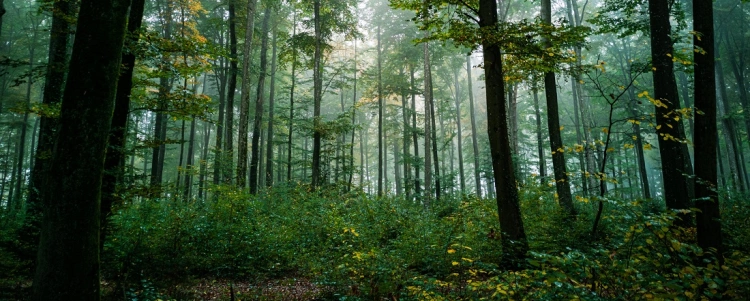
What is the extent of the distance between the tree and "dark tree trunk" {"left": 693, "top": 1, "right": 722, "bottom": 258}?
28.4 feet

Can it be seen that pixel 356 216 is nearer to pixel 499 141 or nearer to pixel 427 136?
pixel 499 141

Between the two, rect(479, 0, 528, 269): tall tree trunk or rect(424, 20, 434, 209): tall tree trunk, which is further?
rect(424, 20, 434, 209): tall tree trunk

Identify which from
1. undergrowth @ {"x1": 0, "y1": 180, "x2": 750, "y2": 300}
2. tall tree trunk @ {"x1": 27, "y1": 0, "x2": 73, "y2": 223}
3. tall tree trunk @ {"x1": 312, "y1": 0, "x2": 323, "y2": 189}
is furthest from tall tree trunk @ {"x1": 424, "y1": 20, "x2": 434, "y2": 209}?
tall tree trunk @ {"x1": 27, "y1": 0, "x2": 73, "y2": 223}

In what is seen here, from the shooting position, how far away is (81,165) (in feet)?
12.1

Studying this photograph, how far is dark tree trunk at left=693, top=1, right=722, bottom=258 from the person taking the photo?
550 cm

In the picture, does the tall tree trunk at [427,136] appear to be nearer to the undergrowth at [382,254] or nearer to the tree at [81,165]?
the undergrowth at [382,254]

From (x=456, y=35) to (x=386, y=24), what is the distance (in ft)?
65.1

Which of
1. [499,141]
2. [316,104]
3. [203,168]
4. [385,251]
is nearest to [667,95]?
[499,141]

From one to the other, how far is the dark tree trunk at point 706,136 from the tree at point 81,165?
8653 mm

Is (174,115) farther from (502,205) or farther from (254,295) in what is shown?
(502,205)

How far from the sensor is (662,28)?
8.33m

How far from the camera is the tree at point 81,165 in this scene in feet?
11.6

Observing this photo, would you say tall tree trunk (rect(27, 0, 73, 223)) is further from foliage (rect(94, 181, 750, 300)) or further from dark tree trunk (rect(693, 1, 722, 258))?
dark tree trunk (rect(693, 1, 722, 258))

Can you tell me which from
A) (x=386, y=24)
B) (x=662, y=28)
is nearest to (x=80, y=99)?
(x=662, y=28)
